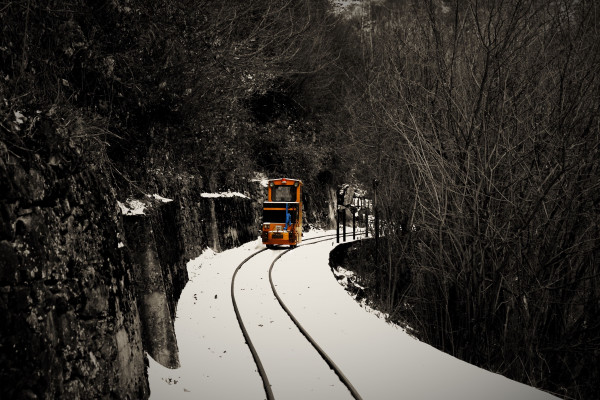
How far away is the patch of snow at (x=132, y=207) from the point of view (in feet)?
25.2

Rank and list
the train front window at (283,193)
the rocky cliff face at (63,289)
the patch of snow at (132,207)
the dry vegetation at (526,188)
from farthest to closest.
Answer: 1. the train front window at (283,193)
2. the dry vegetation at (526,188)
3. the patch of snow at (132,207)
4. the rocky cliff face at (63,289)

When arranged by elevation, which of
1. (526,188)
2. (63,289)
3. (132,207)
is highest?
(132,207)

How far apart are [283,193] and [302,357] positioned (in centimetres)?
1479

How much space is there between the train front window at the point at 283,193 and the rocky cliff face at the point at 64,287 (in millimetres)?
15326

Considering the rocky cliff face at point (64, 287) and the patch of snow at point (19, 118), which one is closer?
the rocky cliff face at point (64, 287)

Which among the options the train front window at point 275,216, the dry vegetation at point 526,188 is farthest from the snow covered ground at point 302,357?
the train front window at point 275,216

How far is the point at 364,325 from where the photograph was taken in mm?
10562

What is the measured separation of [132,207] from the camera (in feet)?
26.8

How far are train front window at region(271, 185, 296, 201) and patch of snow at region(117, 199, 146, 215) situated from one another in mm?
14155

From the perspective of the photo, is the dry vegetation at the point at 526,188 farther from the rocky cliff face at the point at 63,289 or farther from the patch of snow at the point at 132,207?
the rocky cliff face at the point at 63,289

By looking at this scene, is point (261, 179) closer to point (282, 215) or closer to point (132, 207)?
point (282, 215)

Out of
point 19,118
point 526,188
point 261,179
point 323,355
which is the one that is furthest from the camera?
point 261,179

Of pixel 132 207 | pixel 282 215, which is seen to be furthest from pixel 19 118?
pixel 282 215

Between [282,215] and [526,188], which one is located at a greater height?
[526,188]
